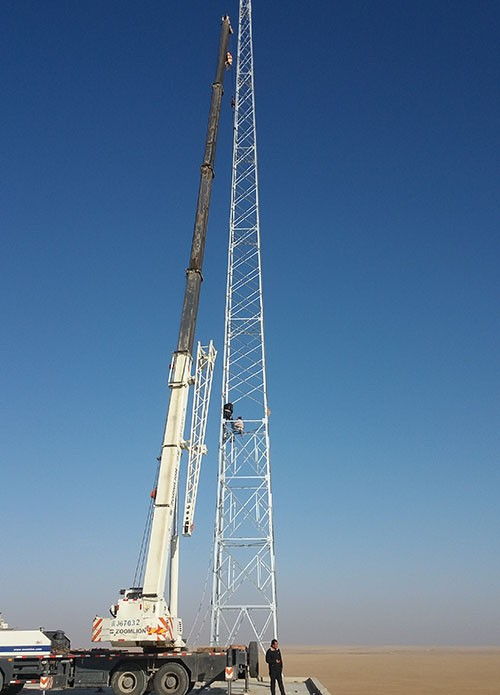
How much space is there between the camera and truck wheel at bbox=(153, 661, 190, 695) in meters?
22.0

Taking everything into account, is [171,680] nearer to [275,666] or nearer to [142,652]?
[142,652]

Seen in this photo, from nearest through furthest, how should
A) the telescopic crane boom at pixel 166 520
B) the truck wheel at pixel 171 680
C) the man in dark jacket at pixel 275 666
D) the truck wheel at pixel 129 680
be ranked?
the man in dark jacket at pixel 275 666, the truck wheel at pixel 171 680, the truck wheel at pixel 129 680, the telescopic crane boom at pixel 166 520

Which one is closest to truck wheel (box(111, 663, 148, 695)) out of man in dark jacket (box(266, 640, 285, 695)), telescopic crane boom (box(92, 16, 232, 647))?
telescopic crane boom (box(92, 16, 232, 647))

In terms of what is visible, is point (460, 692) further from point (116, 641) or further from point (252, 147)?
point (252, 147)

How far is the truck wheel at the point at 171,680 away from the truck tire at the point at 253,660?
7.09 feet

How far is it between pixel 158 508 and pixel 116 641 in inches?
178

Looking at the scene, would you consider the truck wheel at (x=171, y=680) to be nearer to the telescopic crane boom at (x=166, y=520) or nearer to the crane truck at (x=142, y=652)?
the crane truck at (x=142, y=652)

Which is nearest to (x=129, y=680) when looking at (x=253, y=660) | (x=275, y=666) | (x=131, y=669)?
(x=131, y=669)

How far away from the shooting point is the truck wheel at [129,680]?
22.1m

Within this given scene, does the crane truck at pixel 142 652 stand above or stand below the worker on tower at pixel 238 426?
below

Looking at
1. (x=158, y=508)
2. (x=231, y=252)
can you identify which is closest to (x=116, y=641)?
(x=158, y=508)

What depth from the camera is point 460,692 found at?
31625 mm

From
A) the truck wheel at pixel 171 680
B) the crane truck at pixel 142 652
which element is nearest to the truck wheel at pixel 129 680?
the crane truck at pixel 142 652

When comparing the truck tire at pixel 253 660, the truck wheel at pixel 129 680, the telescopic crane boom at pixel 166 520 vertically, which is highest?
the telescopic crane boom at pixel 166 520
